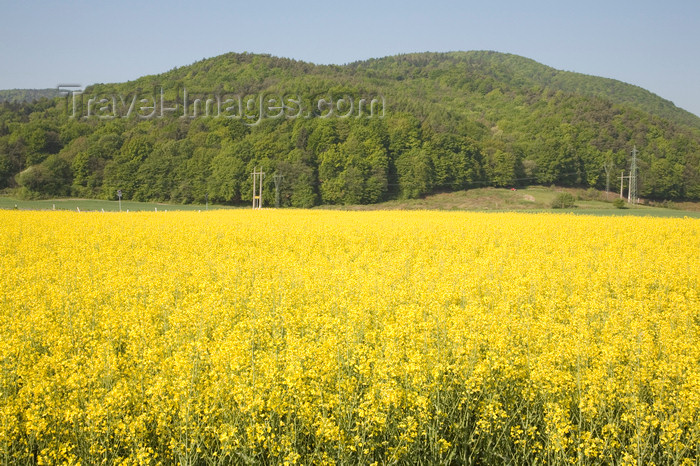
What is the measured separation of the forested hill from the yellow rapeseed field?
216 feet

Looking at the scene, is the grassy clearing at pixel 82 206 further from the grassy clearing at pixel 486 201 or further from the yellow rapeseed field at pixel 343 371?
the yellow rapeseed field at pixel 343 371

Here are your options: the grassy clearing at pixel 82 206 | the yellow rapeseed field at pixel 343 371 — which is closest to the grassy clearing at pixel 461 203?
the grassy clearing at pixel 82 206

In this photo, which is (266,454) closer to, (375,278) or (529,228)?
(375,278)

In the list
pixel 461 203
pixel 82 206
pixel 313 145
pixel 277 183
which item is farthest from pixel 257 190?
pixel 461 203

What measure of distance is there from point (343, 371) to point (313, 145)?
81.1m

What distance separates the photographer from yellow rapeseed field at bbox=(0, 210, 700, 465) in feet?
14.1

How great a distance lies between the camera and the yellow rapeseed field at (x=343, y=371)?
430 cm

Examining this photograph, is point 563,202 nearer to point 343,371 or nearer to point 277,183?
point 277,183

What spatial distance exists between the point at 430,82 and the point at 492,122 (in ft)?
112

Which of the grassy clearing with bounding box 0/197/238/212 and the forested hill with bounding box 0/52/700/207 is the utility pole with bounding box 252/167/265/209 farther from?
the grassy clearing with bounding box 0/197/238/212

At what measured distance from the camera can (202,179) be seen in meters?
81.2

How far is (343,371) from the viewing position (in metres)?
4.88

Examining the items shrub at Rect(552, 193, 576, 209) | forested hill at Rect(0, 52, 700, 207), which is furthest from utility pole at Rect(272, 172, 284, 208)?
shrub at Rect(552, 193, 576, 209)

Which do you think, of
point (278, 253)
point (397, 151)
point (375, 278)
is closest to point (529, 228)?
point (278, 253)
